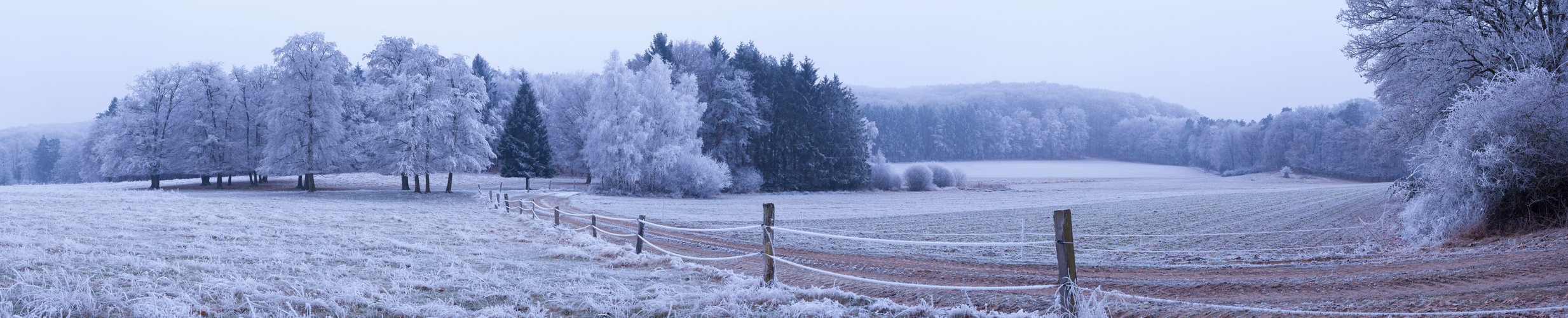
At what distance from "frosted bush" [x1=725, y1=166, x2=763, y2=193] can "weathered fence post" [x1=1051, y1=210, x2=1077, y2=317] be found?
4037 cm

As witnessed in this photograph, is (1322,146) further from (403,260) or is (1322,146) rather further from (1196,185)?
(403,260)

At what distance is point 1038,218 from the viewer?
23.5m

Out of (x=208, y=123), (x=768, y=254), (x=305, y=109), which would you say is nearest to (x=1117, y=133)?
(x=305, y=109)

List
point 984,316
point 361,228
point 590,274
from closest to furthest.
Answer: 1. point 984,316
2. point 590,274
3. point 361,228

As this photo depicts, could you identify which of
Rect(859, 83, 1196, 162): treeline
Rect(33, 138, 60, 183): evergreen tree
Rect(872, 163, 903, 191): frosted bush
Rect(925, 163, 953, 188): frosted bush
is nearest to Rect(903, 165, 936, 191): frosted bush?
Rect(872, 163, 903, 191): frosted bush

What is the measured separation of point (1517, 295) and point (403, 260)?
1161 centimetres

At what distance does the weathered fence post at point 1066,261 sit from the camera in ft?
19.0

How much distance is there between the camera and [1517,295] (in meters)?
6.23

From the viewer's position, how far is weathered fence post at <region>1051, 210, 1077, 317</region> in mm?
5793

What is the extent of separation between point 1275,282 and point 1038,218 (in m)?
15.8

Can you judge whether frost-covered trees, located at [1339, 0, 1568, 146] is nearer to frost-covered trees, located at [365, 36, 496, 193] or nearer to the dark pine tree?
frost-covered trees, located at [365, 36, 496, 193]

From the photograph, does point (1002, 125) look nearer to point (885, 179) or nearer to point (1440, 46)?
point (885, 179)

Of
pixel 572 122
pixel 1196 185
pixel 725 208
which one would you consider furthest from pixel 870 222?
pixel 1196 185

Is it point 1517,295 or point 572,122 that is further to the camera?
point 572,122
